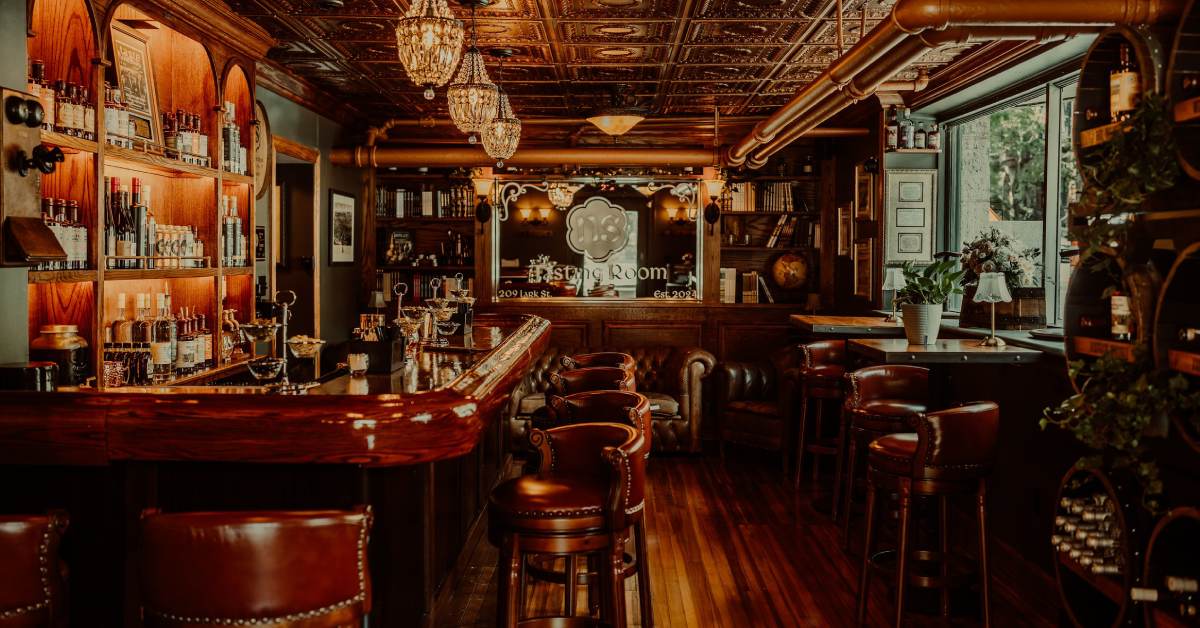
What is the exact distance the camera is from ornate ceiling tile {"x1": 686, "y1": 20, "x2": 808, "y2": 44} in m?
5.77

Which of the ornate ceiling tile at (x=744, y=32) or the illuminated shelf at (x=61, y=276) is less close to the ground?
the ornate ceiling tile at (x=744, y=32)

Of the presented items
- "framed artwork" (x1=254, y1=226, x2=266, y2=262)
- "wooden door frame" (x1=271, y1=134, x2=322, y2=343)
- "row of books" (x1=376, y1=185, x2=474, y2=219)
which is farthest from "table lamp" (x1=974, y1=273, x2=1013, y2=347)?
"row of books" (x1=376, y1=185, x2=474, y2=219)

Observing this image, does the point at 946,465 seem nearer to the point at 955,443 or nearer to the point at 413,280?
Result: the point at 955,443

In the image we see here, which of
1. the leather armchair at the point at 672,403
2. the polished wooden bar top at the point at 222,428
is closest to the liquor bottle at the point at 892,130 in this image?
the leather armchair at the point at 672,403

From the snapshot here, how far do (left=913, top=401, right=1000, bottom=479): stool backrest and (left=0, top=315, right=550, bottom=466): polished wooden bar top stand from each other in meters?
1.88

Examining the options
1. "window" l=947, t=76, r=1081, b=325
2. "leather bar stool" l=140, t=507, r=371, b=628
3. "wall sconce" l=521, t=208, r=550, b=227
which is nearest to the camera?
"leather bar stool" l=140, t=507, r=371, b=628

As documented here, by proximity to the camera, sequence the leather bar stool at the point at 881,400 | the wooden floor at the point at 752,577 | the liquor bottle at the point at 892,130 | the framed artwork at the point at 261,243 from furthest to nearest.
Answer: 1. the liquor bottle at the point at 892,130
2. the framed artwork at the point at 261,243
3. the leather bar stool at the point at 881,400
4. the wooden floor at the point at 752,577

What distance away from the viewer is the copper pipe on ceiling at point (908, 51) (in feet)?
11.0

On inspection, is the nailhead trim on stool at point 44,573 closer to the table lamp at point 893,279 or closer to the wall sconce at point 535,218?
the table lamp at point 893,279

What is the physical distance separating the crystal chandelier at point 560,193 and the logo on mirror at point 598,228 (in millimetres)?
149

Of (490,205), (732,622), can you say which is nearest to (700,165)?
(490,205)

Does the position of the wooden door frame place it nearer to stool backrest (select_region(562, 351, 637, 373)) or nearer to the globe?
stool backrest (select_region(562, 351, 637, 373))

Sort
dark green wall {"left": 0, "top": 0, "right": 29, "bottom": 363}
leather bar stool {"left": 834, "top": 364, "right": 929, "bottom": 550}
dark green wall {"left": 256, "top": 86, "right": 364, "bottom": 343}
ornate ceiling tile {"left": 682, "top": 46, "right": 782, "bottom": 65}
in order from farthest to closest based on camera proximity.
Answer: dark green wall {"left": 256, "top": 86, "right": 364, "bottom": 343} < ornate ceiling tile {"left": 682, "top": 46, "right": 782, "bottom": 65} < leather bar stool {"left": 834, "top": 364, "right": 929, "bottom": 550} < dark green wall {"left": 0, "top": 0, "right": 29, "bottom": 363}

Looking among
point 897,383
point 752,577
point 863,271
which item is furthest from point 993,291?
point 863,271
